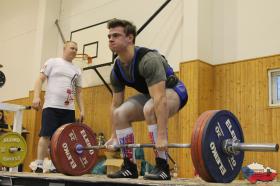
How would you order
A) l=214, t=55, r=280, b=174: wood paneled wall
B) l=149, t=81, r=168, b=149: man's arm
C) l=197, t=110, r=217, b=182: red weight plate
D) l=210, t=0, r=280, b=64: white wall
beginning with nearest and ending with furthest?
l=197, t=110, r=217, b=182: red weight plate
l=149, t=81, r=168, b=149: man's arm
l=214, t=55, r=280, b=174: wood paneled wall
l=210, t=0, r=280, b=64: white wall

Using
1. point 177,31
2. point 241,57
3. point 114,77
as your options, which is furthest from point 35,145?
point 114,77

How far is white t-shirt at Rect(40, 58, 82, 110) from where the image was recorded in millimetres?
3426

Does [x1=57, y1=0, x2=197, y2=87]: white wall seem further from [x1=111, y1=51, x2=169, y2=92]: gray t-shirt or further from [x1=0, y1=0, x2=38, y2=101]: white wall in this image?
[x1=111, y1=51, x2=169, y2=92]: gray t-shirt

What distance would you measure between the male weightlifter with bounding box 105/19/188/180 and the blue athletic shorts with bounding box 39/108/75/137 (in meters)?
0.91

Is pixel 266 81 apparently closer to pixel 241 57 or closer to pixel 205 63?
pixel 241 57

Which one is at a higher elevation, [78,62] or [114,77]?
[78,62]

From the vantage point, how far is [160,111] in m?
2.12

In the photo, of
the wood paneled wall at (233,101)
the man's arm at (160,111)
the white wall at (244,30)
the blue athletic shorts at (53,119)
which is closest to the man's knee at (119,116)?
the man's arm at (160,111)

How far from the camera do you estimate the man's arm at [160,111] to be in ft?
6.92

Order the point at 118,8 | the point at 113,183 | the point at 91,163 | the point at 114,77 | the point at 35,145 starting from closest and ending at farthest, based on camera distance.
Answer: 1. the point at 113,183
2. the point at 114,77
3. the point at 91,163
4. the point at 118,8
5. the point at 35,145

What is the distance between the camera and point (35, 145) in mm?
7152

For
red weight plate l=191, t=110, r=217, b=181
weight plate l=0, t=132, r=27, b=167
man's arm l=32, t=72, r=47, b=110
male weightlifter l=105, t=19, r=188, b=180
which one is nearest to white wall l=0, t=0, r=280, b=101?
man's arm l=32, t=72, r=47, b=110

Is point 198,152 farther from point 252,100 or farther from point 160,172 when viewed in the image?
point 252,100

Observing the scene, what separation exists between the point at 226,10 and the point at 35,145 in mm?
4046
